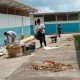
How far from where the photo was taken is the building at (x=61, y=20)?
171 ft

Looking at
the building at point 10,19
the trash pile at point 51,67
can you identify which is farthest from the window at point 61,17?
the trash pile at point 51,67

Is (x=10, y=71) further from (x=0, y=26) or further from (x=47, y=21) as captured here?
(x=47, y=21)

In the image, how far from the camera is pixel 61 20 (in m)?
53.2

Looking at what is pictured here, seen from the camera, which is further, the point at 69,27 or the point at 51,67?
the point at 69,27

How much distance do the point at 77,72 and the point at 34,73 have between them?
150 cm

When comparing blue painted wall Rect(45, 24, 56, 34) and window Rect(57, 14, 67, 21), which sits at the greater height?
window Rect(57, 14, 67, 21)

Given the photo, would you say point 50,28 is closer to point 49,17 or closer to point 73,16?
point 49,17

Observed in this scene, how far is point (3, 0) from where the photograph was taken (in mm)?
23438

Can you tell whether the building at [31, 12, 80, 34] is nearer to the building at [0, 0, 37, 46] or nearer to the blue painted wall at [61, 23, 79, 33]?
the blue painted wall at [61, 23, 79, 33]

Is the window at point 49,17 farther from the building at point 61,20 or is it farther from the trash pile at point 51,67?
the trash pile at point 51,67

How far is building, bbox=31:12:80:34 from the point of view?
52.2 meters

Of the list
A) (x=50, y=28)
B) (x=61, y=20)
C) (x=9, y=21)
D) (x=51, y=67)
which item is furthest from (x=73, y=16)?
(x=51, y=67)

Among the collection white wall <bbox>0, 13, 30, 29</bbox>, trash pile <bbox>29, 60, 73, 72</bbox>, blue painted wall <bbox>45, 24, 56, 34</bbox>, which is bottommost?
trash pile <bbox>29, 60, 73, 72</bbox>

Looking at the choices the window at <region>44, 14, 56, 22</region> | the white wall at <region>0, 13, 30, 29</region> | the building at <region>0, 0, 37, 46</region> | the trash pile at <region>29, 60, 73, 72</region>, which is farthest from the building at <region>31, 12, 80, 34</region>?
the trash pile at <region>29, 60, 73, 72</region>
